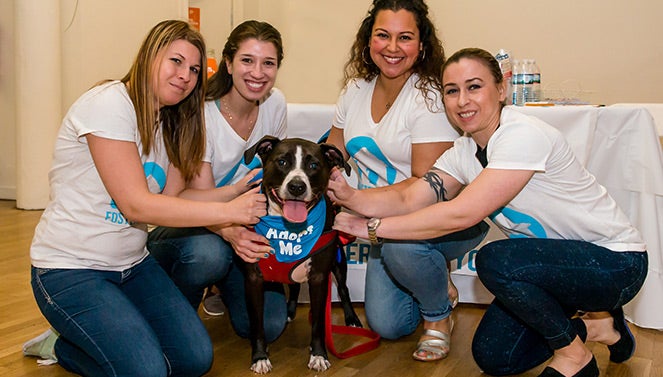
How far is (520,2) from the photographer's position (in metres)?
6.76

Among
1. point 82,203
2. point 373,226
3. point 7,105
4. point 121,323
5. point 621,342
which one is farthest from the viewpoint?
point 7,105

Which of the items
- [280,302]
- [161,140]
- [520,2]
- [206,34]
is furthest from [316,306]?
[206,34]

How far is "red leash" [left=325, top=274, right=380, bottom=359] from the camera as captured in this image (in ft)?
8.52

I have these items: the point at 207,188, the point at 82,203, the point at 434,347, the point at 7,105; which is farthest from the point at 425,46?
the point at 7,105

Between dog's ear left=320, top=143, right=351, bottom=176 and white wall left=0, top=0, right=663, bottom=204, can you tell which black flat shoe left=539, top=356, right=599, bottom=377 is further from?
white wall left=0, top=0, right=663, bottom=204

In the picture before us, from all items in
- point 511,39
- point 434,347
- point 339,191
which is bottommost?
point 434,347

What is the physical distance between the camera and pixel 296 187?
2.31 m

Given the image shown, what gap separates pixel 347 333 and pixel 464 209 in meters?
0.99

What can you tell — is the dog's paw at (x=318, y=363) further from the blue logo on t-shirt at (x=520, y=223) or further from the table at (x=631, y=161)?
the table at (x=631, y=161)

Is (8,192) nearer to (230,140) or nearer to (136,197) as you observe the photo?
(230,140)

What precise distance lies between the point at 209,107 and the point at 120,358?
1088mm

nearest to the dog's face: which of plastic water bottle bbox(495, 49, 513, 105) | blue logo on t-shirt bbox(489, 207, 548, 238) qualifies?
blue logo on t-shirt bbox(489, 207, 548, 238)

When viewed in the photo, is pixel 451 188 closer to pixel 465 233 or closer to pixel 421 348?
pixel 465 233

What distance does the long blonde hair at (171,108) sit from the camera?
223cm
